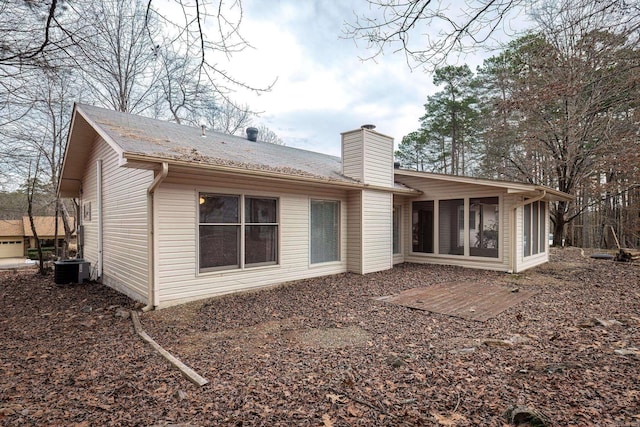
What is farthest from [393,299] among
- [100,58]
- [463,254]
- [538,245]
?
[538,245]

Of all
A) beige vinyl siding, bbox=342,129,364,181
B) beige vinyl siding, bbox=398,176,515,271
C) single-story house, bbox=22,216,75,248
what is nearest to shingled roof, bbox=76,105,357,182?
beige vinyl siding, bbox=342,129,364,181

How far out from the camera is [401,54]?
10.4 ft

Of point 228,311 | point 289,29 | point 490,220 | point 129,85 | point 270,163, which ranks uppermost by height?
point 129,85

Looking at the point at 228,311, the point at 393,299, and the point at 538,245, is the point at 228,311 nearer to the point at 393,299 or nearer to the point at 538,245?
the point at 393,299

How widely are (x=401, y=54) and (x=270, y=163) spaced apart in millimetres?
4483

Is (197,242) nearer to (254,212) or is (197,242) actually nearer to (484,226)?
(254,212)

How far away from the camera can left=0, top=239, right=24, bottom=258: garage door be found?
24.7m

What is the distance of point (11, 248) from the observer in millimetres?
25125

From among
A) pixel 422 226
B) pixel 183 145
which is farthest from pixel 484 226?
pixel 183 145

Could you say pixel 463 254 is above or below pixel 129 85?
below

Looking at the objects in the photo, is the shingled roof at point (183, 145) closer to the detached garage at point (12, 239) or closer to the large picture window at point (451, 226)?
the large picture window at point (451, 226)

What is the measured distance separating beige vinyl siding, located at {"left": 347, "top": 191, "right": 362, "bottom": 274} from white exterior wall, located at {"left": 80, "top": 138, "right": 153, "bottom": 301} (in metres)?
4.77

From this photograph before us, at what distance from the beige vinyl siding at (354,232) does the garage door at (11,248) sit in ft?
96.8

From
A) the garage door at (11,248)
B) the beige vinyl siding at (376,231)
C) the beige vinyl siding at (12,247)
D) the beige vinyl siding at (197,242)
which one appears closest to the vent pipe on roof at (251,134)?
the beige vinyl siding at (197,242)
